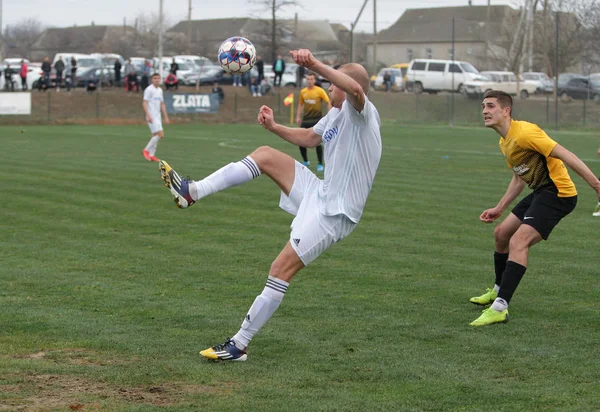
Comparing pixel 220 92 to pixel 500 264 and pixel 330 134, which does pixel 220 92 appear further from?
pixel 330 134

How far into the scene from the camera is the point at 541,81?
54.9m

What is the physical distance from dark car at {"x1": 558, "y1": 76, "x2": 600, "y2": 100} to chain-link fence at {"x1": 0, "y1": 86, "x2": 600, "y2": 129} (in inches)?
20.5

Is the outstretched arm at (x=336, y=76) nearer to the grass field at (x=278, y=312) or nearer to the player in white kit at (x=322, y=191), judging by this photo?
the player in white kit at (x=322, y=191)

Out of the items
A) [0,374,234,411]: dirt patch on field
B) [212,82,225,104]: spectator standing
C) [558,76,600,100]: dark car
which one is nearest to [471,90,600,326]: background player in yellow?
[0,374,234,411]: dirt patch on field

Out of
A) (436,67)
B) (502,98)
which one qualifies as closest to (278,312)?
(502,98)

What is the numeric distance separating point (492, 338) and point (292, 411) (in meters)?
2.35

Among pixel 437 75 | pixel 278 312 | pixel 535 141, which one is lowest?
pixel 278 312

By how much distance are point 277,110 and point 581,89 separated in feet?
52.5

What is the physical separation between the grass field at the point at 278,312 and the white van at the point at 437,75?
3687cm

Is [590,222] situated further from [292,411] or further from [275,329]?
[292,411]

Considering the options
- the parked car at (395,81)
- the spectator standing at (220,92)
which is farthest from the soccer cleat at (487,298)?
the parked car at (395,81)

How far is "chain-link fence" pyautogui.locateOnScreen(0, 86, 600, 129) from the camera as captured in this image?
42.9 m

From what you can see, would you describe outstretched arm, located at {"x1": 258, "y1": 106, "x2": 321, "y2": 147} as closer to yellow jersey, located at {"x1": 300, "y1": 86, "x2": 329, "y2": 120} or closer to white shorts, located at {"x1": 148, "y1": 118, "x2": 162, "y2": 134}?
yellow jersey, located at {"x1": 300, "y1": 86, "x2": 329, "y2": 120}

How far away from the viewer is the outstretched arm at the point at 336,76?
18.6 feet
